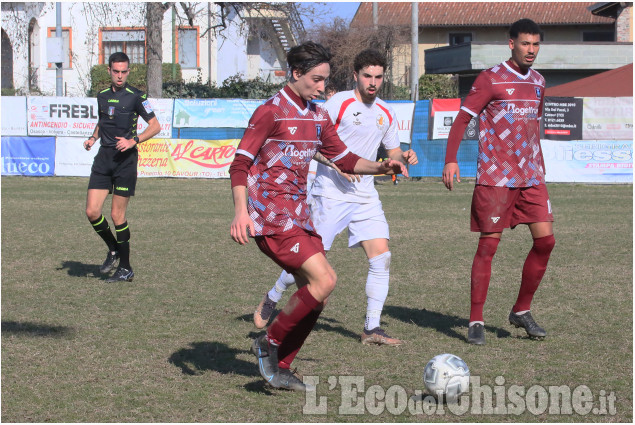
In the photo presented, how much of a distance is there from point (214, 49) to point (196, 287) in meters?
33.5

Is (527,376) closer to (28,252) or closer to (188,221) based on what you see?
(28,252)

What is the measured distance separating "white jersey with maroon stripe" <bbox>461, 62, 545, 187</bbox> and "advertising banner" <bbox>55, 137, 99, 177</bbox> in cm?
1803

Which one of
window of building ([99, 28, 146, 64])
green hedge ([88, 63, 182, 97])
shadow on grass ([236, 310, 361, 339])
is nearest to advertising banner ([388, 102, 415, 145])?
shadow on grass ([236, 310, 361, 339])

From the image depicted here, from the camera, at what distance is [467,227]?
13.1 m

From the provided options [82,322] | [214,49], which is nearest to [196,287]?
[82,322]

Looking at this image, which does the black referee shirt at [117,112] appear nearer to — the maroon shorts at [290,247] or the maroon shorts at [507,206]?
the maroon shorts at [507,206]

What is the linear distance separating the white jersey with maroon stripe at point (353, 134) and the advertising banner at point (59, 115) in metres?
17.7

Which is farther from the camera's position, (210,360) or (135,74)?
(135,74)

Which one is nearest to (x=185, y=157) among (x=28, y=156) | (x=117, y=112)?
(x=28, y=156)

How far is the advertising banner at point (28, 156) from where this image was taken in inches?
893

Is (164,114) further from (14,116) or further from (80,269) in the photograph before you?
(80,269)

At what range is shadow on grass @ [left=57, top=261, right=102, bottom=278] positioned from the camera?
8902 mm

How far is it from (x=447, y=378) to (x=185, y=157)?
18.8m

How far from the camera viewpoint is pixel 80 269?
9242 mm
